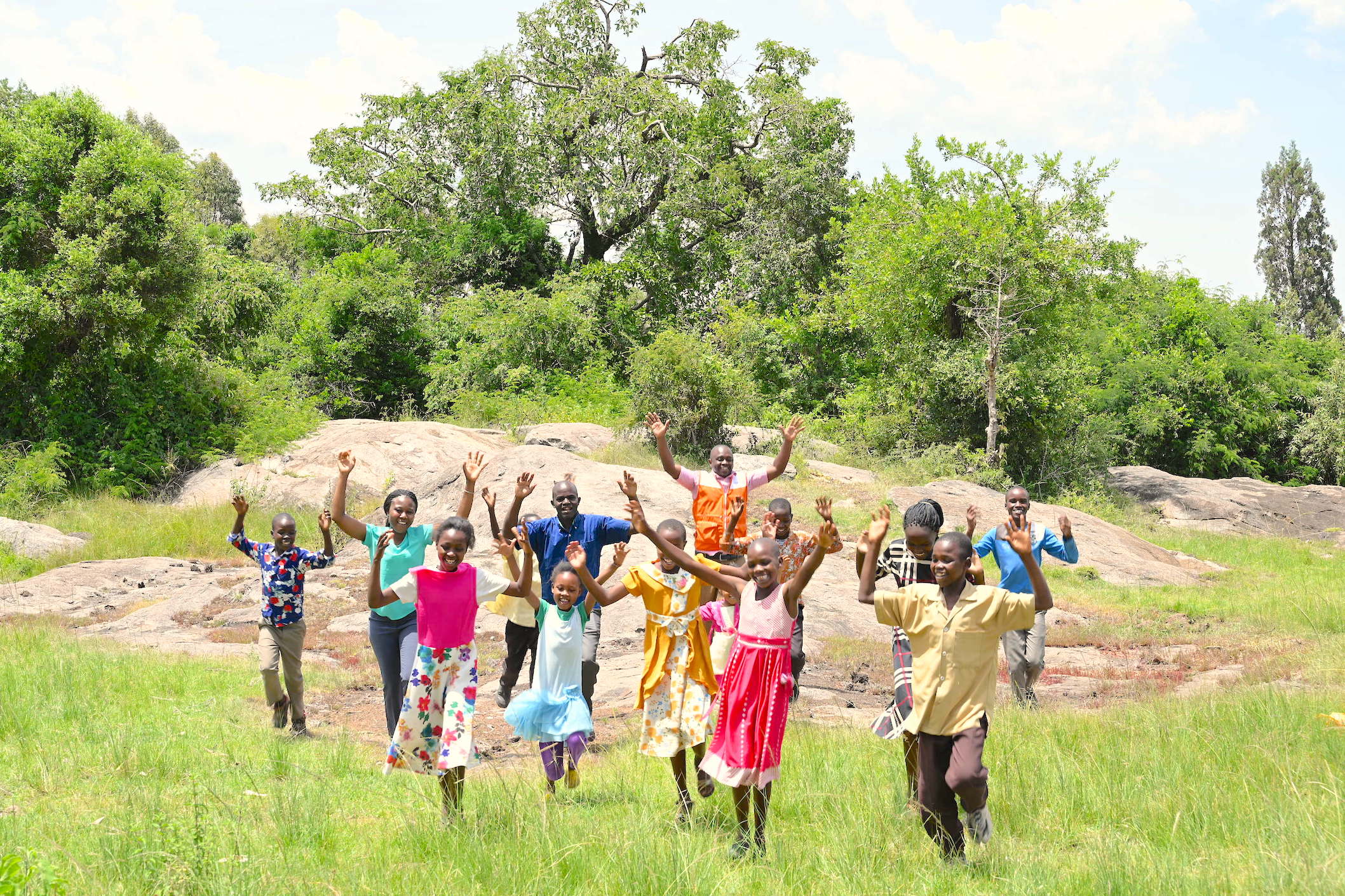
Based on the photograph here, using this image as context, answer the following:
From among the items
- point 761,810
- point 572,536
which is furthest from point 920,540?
point 572,536

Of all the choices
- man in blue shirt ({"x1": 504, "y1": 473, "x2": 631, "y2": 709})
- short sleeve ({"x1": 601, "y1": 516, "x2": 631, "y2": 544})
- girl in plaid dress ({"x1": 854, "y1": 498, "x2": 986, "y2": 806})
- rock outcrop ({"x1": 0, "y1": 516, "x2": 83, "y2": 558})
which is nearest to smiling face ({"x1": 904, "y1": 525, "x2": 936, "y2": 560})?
girl in plaid dress ({"x1": 854, "y1": 498, "x2": 986, "y2": 806})

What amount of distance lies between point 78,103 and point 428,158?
1527 cm

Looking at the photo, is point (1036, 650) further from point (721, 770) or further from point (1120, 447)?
point (1120, 447)

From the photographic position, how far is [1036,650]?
7.85 meters

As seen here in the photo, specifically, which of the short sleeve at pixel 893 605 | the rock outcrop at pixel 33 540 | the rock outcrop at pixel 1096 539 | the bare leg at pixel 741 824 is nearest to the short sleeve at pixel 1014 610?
the short sleeve at pixel 893 605

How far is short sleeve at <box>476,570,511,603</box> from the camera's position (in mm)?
5438

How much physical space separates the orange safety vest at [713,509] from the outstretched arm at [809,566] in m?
3.27

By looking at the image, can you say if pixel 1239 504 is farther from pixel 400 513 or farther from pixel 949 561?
pixel 400 513

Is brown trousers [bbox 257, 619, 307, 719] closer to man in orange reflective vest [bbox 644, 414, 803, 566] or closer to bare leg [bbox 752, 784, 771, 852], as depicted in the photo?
man in orange reflective vest [bbox 644, 414, 803, 566]

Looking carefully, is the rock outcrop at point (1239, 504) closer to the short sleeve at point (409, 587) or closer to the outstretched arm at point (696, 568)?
the outstretched arm at point (696, 568)

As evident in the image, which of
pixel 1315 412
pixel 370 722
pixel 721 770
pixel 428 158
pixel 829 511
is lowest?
pixel 370 722

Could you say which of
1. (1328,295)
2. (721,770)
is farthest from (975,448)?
(1328,295)

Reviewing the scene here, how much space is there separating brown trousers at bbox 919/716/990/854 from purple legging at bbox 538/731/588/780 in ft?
5.94

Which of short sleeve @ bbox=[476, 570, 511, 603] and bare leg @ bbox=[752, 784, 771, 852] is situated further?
short sleeve @ bbox=[476, 570, 511, 603]
